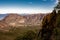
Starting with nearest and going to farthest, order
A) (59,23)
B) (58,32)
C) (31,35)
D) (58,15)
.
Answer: (58,32) < (59,23) < (58,15) < (31,35)

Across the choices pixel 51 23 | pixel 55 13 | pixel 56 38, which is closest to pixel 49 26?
pixel 51 23

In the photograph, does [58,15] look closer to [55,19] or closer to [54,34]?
[55,19]

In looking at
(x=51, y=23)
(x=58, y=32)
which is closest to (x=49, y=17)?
(x=51, y=23)

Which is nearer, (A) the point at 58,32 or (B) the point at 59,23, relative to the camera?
(A) the point at 58,32

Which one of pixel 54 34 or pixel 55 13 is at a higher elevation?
pixel 55 13

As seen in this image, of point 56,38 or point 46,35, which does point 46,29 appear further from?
point 56,38

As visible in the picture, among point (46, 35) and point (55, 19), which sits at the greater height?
point (55, 19)

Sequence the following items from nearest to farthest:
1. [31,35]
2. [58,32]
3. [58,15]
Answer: [58,32], [58,15], [31,35]

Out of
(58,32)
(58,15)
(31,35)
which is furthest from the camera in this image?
(31,35)

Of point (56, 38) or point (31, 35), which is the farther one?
point (31, 35)
